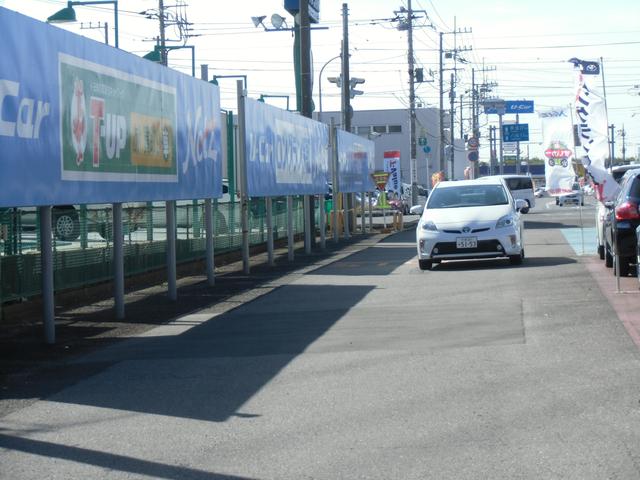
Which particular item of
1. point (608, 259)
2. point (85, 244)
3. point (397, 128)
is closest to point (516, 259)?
point (608, 259)

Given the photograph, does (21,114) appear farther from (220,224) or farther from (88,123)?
(220,224)

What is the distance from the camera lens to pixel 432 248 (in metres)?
19.7

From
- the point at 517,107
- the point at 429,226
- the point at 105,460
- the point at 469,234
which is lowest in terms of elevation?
the point at 105,460

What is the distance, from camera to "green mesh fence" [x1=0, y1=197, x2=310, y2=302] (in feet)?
46.3

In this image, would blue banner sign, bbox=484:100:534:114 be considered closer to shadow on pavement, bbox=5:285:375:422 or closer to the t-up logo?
shadow on pavement, bbox=5:285:375:422

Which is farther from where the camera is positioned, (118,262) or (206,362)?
(118,262)

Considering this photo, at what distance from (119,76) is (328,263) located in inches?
430

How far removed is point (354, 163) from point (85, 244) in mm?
21852

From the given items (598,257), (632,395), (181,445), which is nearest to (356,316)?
Result: (632,395)

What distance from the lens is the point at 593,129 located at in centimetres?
2056

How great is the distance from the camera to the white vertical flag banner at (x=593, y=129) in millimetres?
19641

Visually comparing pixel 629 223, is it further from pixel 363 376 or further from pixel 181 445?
pixel 181 445

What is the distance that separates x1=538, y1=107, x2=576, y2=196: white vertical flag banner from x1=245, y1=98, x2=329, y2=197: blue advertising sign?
5.71m

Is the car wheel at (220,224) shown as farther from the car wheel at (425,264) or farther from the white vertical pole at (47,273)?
the white vertical pole at (47,273)
